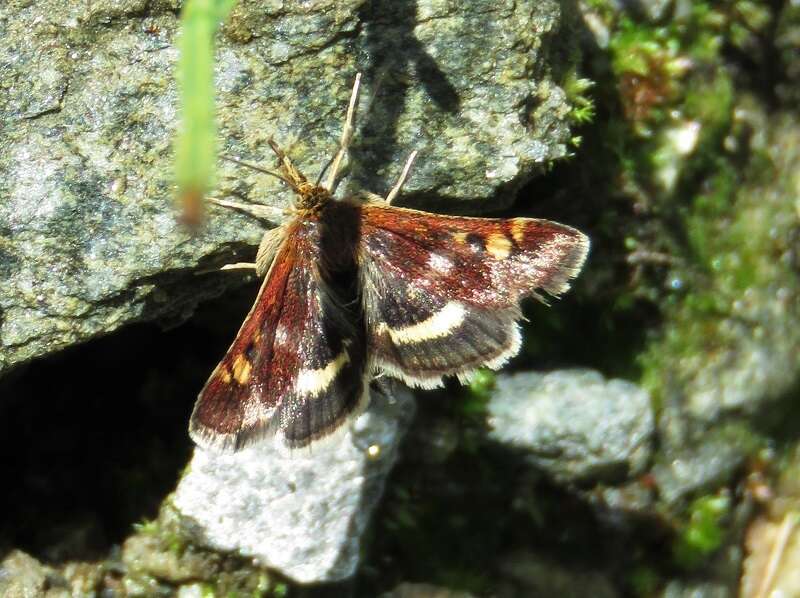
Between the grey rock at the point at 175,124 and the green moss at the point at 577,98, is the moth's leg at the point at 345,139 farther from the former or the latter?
the green moss at the point at 577,98

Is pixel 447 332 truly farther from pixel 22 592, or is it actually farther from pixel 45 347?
pixel 22 592

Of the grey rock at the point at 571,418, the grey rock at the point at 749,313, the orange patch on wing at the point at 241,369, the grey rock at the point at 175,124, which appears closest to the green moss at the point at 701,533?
the grey rock at the point at 749,313

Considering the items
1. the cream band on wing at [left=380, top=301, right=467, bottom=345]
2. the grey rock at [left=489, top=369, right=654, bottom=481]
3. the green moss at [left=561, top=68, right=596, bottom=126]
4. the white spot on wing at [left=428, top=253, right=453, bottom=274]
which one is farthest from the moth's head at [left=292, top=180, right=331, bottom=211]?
the grey rock at [left=489, top=369, right=654, bottom=481]

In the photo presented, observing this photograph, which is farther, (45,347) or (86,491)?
(86,491)

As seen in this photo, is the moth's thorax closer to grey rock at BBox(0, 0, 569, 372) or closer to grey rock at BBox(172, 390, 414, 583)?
grey rock at BBox(0, 0, 569, 372)

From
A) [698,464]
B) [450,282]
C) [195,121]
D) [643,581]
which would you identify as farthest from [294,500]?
[195,121]

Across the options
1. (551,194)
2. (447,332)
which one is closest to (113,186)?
(447,332)

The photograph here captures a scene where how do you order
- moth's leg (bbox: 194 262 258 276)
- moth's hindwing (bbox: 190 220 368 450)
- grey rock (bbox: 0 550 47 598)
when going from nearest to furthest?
moth's hindwing (bbox: 190 220 368 450)
moth's leg (bbox: 194 262 258 276)
grey rock (bbox: 0 550 47 598)
